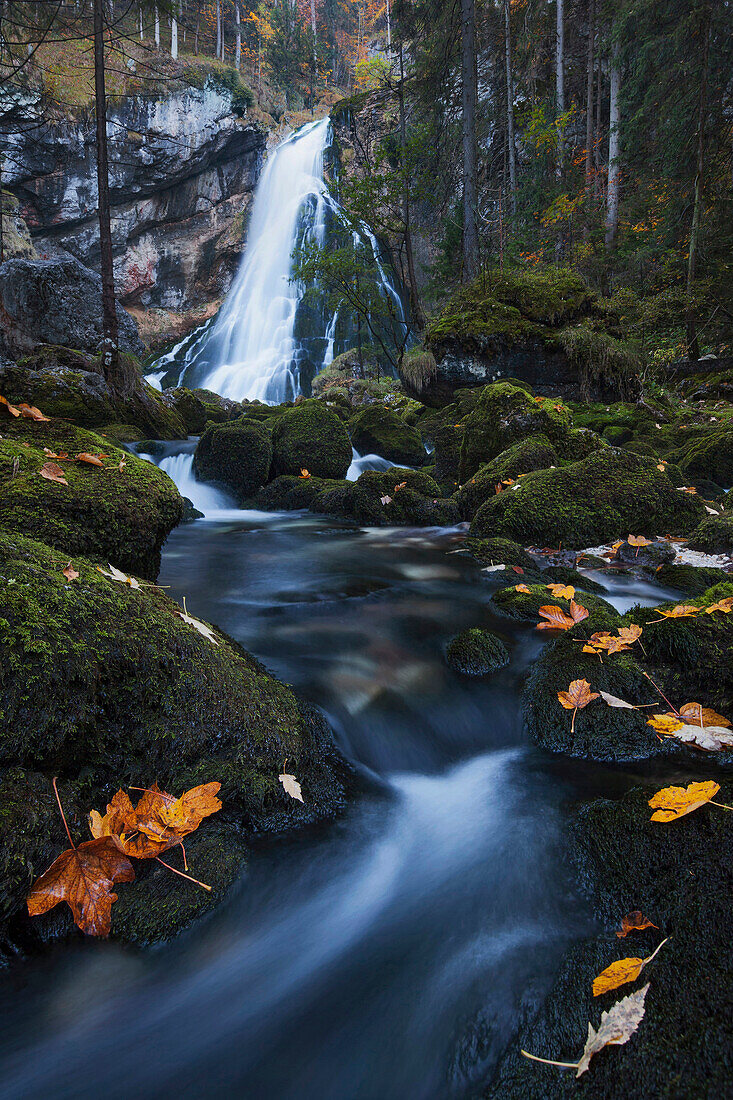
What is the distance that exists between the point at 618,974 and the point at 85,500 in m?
2.67

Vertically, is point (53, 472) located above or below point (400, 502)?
above

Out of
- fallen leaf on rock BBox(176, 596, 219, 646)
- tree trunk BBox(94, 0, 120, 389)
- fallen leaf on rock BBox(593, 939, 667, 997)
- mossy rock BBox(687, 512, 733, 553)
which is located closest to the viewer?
fallen leaf on rock BBox(593, 939, 667, 997)

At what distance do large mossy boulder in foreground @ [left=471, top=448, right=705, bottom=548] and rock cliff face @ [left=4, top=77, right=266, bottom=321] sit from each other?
37162 mm

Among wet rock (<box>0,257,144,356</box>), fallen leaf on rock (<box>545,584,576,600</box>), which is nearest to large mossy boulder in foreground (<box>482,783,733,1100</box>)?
fallen leaf on rock (<box>545,584,576,600</box>)

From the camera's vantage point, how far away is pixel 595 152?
20953mm

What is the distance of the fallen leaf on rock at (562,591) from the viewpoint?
3643 millimetres

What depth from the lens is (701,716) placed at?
7.09 feet

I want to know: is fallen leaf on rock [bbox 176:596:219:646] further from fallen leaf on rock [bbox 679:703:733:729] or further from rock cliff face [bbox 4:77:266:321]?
rock cliff face [bbox 4:77:266:321]

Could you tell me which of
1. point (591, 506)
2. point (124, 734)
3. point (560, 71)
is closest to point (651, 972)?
point (124, 734)

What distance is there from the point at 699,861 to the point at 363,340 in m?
28.3

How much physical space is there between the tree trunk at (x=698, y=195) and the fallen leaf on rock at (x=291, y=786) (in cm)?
1514

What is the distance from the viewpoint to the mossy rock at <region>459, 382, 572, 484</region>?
7012 mm

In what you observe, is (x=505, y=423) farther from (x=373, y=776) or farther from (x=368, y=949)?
(x=368, y=949)

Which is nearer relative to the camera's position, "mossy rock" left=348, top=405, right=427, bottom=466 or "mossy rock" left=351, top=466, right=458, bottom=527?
"mossy rock" left=351, top=466, right=458, bottom=527
